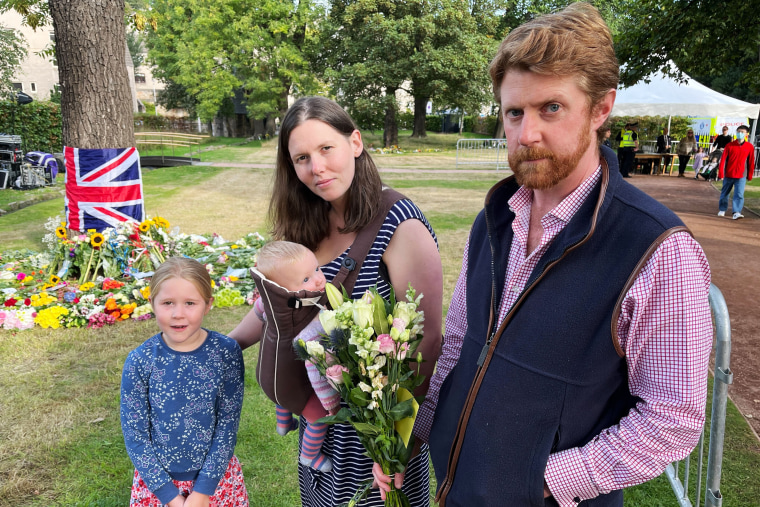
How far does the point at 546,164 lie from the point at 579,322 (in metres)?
0.41

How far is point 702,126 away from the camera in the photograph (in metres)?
24.3

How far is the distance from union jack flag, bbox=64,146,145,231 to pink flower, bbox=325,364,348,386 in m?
6.28

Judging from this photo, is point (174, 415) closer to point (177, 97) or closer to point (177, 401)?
point (177, 401)

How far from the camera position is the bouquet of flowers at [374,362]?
1.49m

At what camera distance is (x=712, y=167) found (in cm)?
1831

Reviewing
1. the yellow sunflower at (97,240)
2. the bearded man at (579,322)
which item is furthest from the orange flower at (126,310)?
the bearded man at (579,322)

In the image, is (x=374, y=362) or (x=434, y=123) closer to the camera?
(x=374, y=362)

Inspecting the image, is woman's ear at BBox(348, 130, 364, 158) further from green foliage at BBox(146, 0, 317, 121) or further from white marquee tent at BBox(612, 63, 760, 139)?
green foliage at BBox(146, 0, 317, 121)

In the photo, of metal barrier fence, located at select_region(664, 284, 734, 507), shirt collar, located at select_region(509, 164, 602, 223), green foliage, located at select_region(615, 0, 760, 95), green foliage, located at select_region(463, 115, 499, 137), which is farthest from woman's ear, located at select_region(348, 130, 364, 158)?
green foliage, located at select_region(463, 115, 499, 137)

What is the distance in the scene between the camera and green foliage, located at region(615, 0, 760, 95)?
9.33 metres

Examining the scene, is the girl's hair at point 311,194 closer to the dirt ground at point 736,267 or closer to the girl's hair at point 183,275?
the girl's hair at point 183,275

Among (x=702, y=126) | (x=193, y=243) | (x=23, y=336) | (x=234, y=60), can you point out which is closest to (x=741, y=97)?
(x=702, y=126)

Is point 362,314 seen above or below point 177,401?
above

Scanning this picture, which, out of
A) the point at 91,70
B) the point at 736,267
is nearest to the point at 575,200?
the point at 91,70
